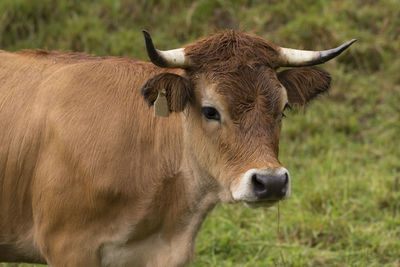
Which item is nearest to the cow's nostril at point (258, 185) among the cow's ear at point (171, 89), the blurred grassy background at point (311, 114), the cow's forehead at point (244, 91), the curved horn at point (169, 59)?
the cow's forehead at point (244, 91)

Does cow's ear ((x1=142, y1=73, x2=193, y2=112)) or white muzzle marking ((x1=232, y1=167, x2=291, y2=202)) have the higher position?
cow's ear ((x1=142, y1=73, x2=193, y2=112))

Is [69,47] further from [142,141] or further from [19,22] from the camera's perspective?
[142,141]

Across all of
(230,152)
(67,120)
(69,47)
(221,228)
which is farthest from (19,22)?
(230,152)

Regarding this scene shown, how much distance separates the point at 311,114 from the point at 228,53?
17.0 feet

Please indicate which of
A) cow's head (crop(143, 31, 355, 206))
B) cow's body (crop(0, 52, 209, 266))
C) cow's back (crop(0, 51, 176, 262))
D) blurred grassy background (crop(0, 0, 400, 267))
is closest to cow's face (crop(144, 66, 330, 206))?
cow's head (crop(143, 31, 355, 206))

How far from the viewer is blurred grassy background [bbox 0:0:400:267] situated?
7.08 metres

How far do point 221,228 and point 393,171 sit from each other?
103 inches

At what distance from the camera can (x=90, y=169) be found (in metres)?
5.00

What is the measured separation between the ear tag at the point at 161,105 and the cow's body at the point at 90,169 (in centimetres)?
34

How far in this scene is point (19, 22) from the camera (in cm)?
1092

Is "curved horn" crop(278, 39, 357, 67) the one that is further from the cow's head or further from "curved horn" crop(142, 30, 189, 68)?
"curved horn" crop(142, 30, 189, 68)

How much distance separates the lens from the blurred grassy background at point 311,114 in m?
7.08

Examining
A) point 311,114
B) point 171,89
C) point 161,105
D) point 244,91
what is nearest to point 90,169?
point 161,105

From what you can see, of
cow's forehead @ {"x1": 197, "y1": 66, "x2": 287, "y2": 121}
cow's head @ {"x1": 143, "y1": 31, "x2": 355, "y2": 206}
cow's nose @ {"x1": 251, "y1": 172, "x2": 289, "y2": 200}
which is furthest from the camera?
cow's forehead @ {"x1": 197, "y1": 66, "x2": 287, "y2": 121}
